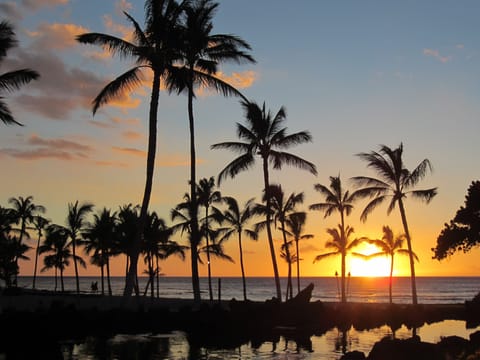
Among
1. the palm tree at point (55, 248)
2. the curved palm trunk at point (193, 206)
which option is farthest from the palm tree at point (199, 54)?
the palm tree at point (55, 248)

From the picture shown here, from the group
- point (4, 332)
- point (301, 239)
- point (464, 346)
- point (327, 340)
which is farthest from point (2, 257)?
point (464, 346)

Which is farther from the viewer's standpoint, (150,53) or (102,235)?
(102,235)

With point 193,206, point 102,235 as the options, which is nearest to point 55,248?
point 102,235

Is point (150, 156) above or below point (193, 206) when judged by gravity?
above

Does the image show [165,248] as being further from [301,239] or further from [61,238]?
[61,238]

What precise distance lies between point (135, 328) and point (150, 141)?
9.66 m

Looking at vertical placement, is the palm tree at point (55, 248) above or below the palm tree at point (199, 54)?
below

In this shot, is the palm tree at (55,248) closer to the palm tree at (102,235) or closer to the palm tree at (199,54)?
the palm tree at (102,235)

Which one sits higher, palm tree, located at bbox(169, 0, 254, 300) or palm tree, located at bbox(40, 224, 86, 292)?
palm tree, located at bbox(169, 0, 254, 300)

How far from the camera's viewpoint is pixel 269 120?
38.7m

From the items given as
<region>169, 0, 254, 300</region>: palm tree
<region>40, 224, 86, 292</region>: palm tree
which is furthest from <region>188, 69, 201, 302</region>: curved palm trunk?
<region>40, 224, 86, 292</region>: palm tree

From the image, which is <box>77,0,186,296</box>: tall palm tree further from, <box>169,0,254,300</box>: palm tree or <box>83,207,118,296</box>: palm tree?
<box>83,207,118,296</box>: palm tree

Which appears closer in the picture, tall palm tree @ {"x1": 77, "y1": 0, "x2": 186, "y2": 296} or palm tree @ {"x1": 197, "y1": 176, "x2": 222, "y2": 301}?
tall palm tree @ {"x1": 77, "y1": 0, "x2": 186, "y2": 296}

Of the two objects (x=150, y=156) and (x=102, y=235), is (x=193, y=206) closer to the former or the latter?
(x=150, y=156)
